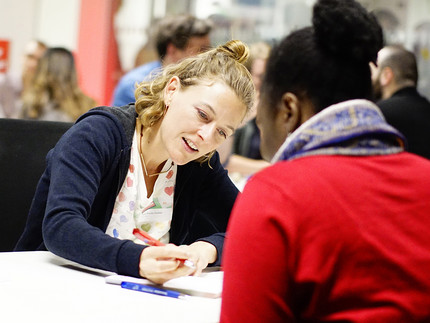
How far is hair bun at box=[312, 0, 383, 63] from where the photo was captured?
1.03 metres

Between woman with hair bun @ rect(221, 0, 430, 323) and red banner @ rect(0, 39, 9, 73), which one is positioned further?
red banner @ rect(0, 39, 9, 73)

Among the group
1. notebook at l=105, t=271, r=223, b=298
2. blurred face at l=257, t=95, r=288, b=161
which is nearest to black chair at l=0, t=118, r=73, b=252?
notebook at l=105, t=271, r=223, b=298

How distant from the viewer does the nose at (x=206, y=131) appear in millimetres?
1762

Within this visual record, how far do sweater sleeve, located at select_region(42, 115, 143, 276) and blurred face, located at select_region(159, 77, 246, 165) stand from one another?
0.51 ft

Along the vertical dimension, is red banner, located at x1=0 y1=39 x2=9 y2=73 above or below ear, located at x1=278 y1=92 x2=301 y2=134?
below

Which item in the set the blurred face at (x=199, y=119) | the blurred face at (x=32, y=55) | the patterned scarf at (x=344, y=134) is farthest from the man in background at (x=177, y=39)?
the blurred face at (x=32, y=55)

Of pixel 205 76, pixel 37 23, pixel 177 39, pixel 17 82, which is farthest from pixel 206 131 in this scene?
pixel 37 23

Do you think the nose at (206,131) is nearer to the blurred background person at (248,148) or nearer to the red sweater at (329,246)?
the red sweater at (329,246)

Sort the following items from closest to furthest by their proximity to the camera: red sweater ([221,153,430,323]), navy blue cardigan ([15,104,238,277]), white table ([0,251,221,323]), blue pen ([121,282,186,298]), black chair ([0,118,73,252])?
red sweater ([221,153,430,323]), white table ([0,251,221,323]), blue pen ([121,282,186,298]), navy blue cardigan ([15,104,238,277]), black chair ([0,118,73,252])

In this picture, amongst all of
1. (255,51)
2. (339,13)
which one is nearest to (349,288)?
(339,13)

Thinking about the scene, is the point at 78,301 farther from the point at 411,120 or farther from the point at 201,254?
the point at 411,120

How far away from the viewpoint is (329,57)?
103 cm

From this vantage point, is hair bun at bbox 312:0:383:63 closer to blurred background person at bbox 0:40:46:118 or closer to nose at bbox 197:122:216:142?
nose at bbox 197:122:216:142

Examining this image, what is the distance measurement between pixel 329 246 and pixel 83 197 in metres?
0.84
